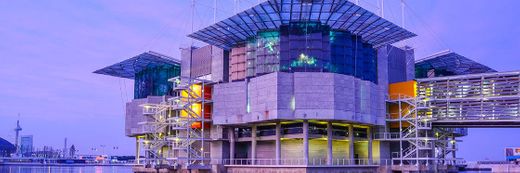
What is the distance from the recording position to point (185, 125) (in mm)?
87625

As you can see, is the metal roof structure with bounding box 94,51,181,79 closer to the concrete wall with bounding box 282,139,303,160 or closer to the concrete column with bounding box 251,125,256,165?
the concrete column with bounding box 251,125,256,165

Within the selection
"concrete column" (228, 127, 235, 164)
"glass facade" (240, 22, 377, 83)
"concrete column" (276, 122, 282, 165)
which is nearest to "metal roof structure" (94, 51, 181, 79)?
"concrete column" (228, 127, 235, 164)

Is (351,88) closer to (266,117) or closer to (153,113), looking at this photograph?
(266,117)

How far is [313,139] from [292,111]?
26.2ft

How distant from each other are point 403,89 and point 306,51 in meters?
19.0

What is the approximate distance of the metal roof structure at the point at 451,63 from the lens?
102 metres

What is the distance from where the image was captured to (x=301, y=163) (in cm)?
7938

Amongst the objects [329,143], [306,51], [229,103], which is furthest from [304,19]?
[329,143]

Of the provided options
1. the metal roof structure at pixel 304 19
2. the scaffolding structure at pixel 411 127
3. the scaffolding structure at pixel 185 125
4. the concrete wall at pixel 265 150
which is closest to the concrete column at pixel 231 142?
the scaffolding structure at pixel 185 125

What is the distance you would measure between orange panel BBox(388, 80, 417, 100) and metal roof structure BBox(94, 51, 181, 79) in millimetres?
42321

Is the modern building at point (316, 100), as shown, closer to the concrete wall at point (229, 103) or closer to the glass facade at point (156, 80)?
the concrete wall at point (229, 103)

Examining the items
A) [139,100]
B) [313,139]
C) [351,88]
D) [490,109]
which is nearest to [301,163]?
[313,139]

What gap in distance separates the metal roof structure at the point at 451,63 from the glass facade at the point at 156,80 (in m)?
48.6

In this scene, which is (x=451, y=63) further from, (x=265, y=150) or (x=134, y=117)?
(x=134, y=117)
